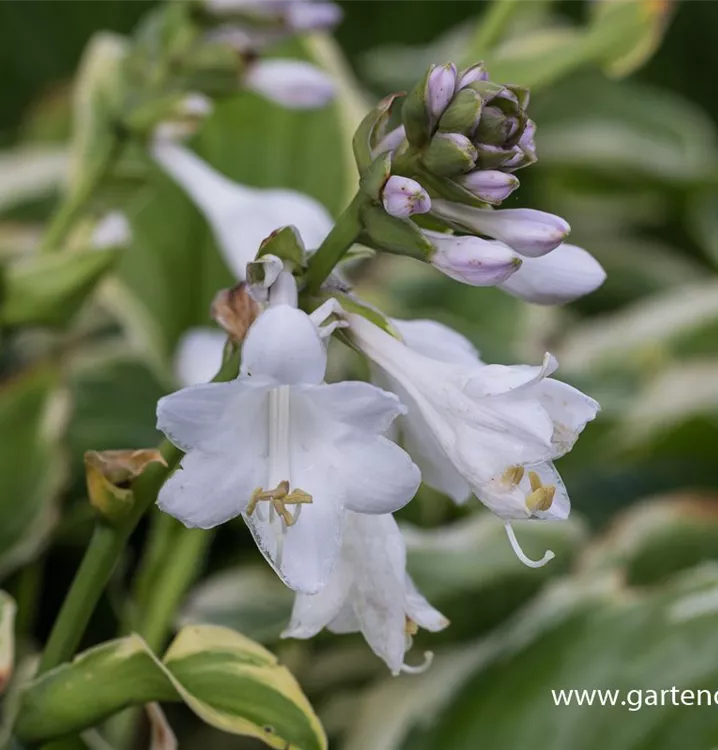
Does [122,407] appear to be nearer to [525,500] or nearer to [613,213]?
[525,500]

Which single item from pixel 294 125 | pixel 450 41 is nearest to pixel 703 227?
pixel 450 41

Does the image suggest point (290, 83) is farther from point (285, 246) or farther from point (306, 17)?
point (285, 246)

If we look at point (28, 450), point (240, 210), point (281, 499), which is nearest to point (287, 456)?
point (281, 499)

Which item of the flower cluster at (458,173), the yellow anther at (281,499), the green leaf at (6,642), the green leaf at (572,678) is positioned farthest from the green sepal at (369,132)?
the green leaf at (572,678)

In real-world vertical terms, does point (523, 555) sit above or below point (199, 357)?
above

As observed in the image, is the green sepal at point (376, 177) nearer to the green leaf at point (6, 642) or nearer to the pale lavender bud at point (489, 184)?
the pale lavender bud at point (489, 184)

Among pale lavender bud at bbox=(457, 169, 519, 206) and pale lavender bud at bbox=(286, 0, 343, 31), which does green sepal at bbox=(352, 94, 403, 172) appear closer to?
pale lavender bud at bbox=(457, 169, 519, 206)
